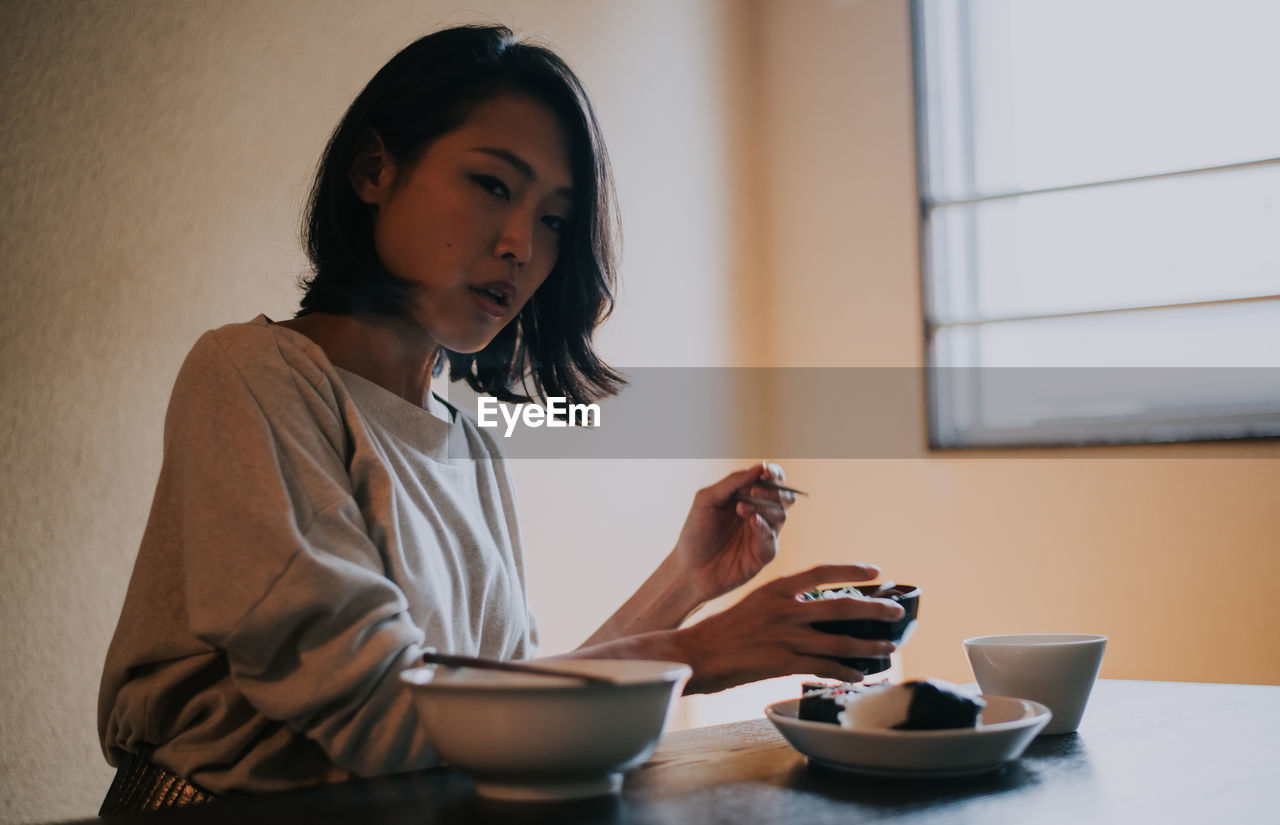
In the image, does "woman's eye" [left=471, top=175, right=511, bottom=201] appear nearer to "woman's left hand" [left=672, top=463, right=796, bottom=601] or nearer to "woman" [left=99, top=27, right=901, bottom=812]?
"woman" [left=99, top=27, right=901, bottom=812]

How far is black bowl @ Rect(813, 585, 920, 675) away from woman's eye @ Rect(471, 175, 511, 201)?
605mm

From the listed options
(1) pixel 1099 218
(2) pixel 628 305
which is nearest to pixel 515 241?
(2) pixel 628 305

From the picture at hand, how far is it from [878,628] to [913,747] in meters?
0.16

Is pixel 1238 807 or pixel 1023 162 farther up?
pixel 1023 162

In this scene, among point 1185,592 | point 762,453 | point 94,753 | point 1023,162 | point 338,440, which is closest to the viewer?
point 338,440

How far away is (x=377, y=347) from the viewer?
122cm

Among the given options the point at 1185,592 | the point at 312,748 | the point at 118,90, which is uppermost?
the point at 118,90

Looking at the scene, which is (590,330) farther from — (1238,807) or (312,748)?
(1238,807)

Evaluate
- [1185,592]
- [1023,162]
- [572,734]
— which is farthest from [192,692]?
[1023,162]

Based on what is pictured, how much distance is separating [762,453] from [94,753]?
8.19 feet

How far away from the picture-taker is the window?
2996 millimetres

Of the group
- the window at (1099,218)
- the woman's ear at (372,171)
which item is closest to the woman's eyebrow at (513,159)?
the woman's ear at (372,171)

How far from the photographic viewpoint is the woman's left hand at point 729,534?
1.24m

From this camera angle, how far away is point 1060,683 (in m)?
0.89
